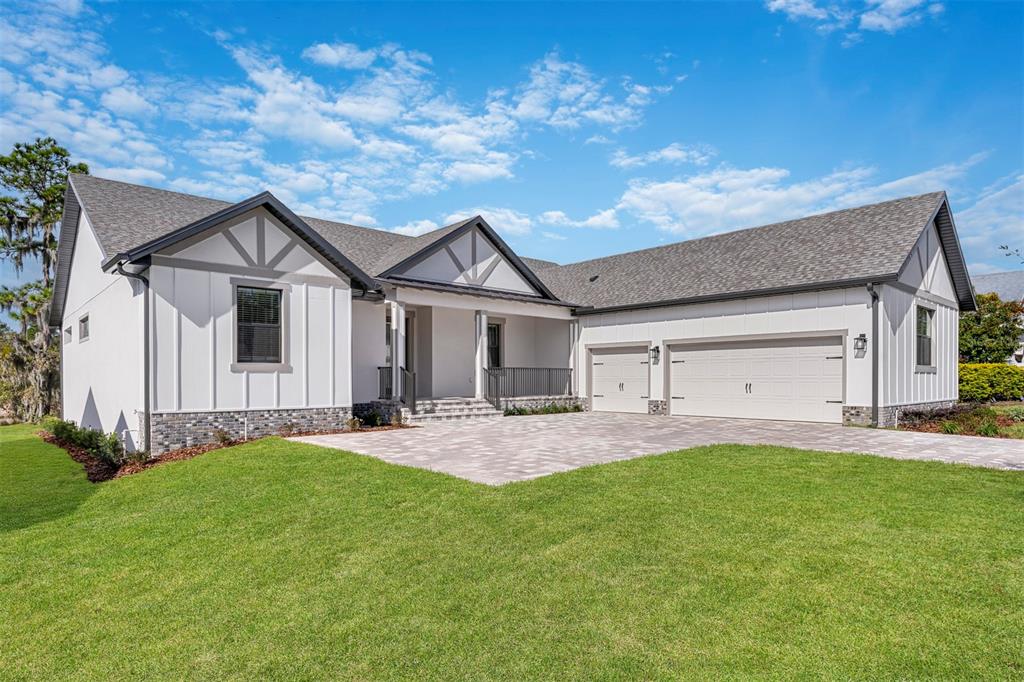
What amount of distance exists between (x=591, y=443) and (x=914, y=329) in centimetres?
1079

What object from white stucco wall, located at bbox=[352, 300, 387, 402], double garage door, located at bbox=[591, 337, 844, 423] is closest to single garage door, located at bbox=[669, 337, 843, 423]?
double garage door, located at bbox=[591, 337, 844, 423]

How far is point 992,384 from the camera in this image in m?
21.2

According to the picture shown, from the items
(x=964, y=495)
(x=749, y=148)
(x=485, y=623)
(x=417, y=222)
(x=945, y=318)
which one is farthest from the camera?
(x=417, y=222)

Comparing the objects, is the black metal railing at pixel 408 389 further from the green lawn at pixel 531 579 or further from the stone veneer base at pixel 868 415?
the stone veneer base at pixel 868 415

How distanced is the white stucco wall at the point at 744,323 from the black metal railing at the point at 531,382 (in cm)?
67

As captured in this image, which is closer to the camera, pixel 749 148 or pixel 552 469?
pixel 552 469

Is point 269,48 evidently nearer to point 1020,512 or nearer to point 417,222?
point 417,222

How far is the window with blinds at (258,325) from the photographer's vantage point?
11.7 metres

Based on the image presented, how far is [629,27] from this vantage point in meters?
13.5

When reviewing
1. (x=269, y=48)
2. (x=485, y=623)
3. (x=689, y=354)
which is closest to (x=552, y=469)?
(x=485, y=623)

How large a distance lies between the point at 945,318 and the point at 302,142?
2045 cm

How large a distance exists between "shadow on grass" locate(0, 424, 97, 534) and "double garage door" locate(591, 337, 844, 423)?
47.1 feet

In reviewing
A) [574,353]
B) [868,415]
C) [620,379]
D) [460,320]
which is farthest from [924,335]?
[460,320]

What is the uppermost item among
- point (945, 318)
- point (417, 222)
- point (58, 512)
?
point (417, 222)
